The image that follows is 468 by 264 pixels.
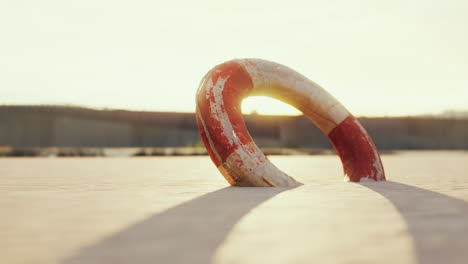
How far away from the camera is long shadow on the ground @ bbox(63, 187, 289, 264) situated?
1798 millimetres

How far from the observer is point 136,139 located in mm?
30422

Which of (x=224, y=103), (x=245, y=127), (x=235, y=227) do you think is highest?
A: (x=224, y=103)

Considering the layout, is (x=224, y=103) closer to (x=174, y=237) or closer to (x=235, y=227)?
(x=235, y=227)

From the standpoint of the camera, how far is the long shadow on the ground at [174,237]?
1798mm

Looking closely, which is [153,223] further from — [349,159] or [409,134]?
[409,134]

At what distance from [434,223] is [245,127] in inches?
105

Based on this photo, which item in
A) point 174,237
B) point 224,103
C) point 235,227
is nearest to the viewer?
point 174,237

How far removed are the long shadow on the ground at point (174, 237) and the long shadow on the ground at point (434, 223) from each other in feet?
2.84

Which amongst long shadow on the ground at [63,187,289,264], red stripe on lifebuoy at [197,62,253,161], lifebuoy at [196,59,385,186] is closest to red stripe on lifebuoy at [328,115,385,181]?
lifebuoy at [196,59,385,186]

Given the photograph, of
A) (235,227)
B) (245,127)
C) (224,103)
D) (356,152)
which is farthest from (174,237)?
(356,152)

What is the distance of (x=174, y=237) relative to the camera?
2.14 meters

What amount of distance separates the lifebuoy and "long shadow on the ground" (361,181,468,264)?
48.7 inches

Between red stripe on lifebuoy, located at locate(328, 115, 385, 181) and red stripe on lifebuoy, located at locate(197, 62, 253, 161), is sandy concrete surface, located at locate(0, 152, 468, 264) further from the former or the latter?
red stripe on lifebuoy, located at locate(328, 115, 385, 181)

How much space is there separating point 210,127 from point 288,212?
190cm
